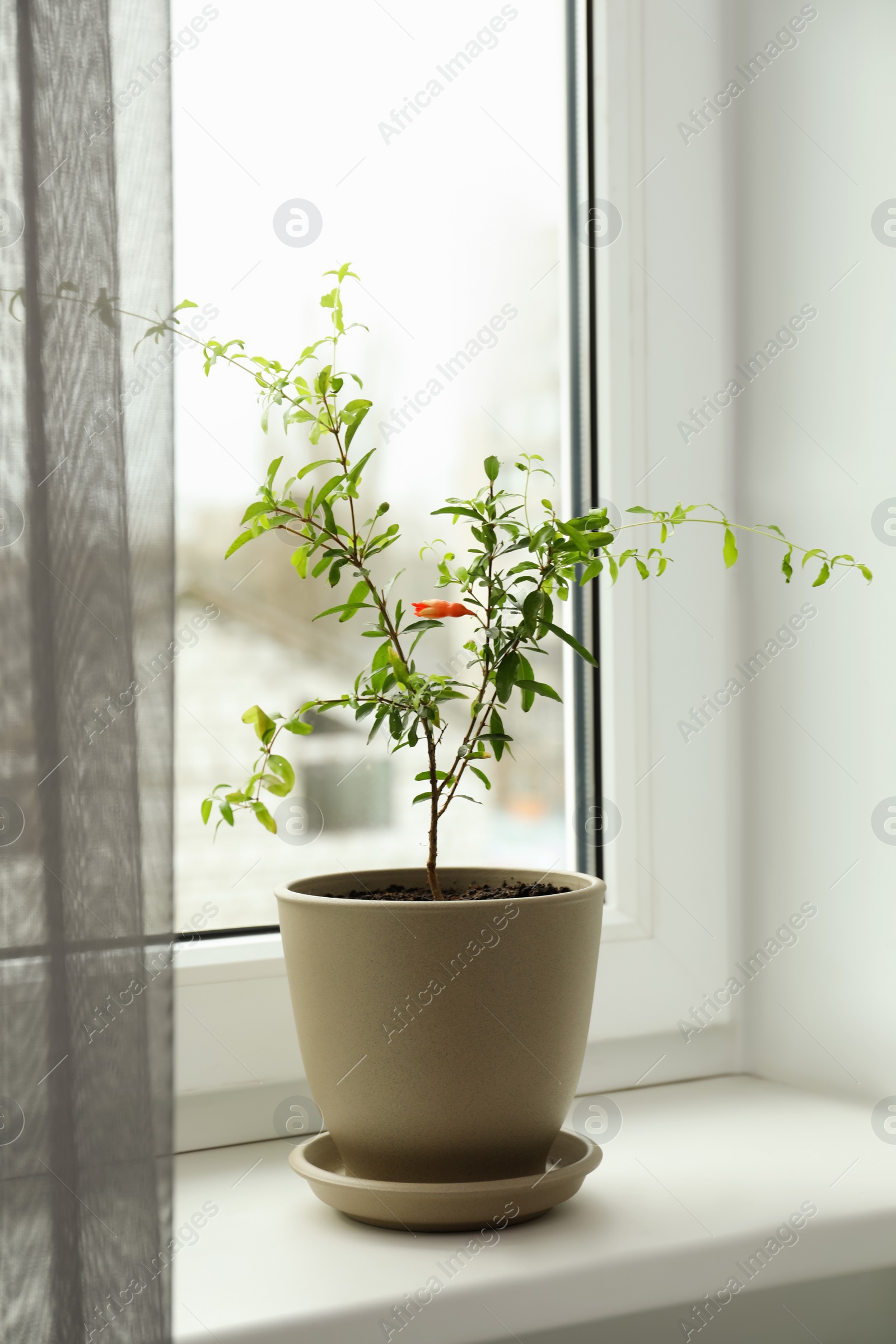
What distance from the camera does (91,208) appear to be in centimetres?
64

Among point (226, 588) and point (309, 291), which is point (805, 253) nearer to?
point (309, 291)

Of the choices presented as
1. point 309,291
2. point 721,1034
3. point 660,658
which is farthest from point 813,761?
point 309,291

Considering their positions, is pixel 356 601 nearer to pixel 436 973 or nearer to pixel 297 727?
pixel 297 727

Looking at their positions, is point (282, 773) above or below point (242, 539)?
below

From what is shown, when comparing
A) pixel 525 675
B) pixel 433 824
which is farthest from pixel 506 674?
pixel 433 824

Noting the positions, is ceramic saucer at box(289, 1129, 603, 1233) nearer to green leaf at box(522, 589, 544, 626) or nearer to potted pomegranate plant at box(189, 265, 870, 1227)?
potted pomegranate plant at box(189, 265, 870, 1227)

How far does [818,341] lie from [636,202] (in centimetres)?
22

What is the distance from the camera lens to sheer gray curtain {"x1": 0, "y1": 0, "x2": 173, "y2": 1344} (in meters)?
0.62

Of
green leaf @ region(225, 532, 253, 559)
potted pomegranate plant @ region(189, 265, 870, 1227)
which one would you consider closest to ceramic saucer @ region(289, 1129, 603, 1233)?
potted pomegranate plant @ region(189, 265, 870, 1227)

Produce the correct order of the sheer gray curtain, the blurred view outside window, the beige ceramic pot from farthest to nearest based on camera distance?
the blurred view outside window → the beige ceramic pot → the sheer gray curtain

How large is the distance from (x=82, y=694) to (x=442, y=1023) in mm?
300

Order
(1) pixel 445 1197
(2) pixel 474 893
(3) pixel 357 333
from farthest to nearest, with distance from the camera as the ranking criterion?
(3) pixel 357 333 → (2) pixel 474 893 → (1) pixel 445 1197

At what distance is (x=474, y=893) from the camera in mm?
842

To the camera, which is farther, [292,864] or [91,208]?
[292,864]
